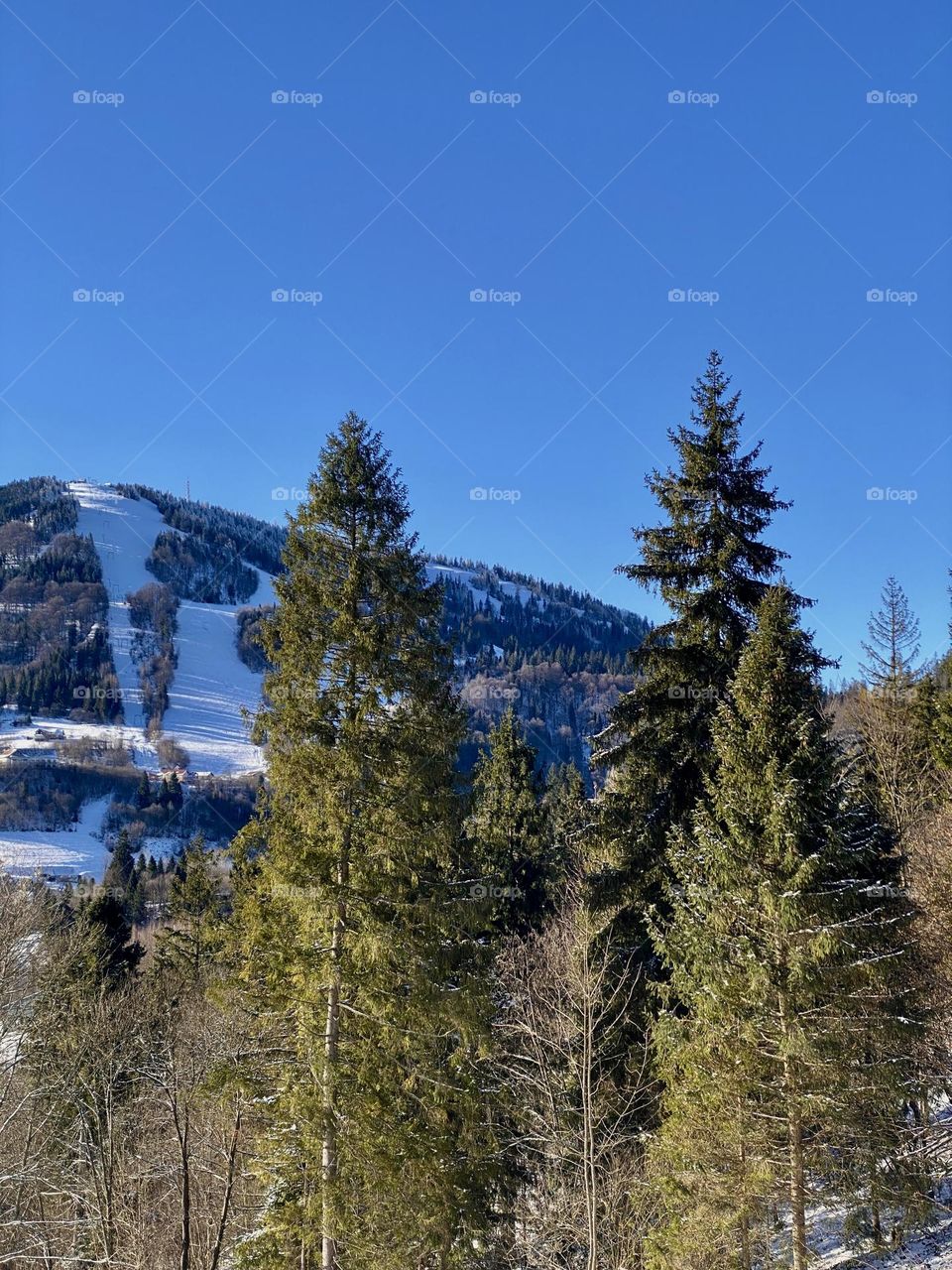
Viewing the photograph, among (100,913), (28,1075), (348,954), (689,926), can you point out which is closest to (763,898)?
(689,926)

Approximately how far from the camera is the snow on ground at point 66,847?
5576 inches

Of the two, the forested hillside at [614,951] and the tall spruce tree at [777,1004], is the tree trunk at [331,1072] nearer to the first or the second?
the forested hillside at [614,951]

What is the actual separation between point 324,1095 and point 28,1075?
14530mm

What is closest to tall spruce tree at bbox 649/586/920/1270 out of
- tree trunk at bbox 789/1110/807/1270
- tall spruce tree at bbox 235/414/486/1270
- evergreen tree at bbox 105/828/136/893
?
tree trunk at bbox 789/1110/807/1270

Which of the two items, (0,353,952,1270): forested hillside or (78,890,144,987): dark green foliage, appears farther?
(78,890,144,987): dark green foliage

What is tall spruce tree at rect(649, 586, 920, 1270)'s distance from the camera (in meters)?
10.5

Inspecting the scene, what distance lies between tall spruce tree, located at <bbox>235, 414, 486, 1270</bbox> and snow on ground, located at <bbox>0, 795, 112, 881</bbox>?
138 metres

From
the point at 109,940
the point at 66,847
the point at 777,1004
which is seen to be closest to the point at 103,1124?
the point at 109,940

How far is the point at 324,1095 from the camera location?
418 inches

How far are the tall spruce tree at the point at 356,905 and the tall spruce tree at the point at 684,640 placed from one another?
431 cm

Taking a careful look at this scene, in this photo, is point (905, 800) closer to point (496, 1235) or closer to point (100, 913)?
point (496, 1235)

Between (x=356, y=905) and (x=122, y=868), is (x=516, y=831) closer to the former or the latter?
(x=356, y=905)

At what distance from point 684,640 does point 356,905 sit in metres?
8.21

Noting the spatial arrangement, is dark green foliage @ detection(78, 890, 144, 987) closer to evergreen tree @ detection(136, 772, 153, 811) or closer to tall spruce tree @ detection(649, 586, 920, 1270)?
tall spruce tree @ detection(649, 586, 920, 1270)
